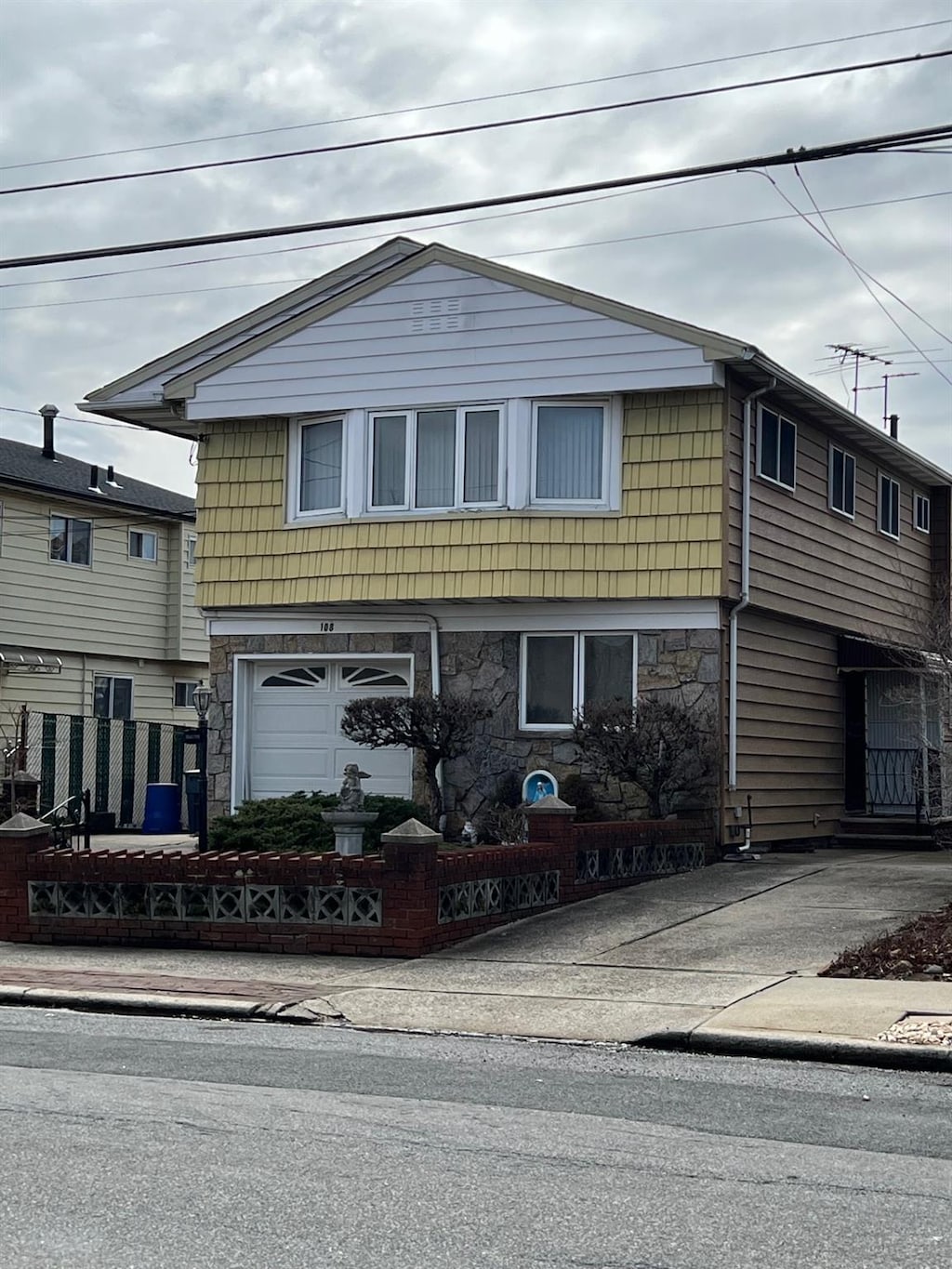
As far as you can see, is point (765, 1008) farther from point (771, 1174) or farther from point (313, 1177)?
point (313, 1177)

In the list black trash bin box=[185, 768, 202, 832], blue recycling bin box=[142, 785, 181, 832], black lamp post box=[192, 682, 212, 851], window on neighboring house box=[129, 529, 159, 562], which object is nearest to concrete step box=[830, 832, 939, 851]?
black lamp post box=[192, 682, 212, 851]

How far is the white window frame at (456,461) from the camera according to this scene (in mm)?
18969

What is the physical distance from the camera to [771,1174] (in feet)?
21.7

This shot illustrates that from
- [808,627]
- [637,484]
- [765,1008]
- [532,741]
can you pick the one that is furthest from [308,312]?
[765,1008]

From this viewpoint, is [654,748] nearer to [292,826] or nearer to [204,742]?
[292,826]

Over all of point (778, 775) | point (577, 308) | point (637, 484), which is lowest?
point (778, 775)

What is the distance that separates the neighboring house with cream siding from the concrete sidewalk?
1516 centimetres

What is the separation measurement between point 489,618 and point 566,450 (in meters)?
2.22

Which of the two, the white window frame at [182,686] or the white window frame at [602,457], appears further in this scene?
the white window frame at [182,686]

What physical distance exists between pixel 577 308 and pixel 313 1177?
13.8 m

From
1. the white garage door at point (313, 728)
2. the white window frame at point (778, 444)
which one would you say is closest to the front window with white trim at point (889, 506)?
the white window frame at point (778, 444)

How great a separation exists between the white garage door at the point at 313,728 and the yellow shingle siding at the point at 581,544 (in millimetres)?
1180

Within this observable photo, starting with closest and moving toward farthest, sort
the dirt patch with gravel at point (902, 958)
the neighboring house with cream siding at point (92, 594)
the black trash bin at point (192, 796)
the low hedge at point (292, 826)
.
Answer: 1. the dirt patch with gravel at point (902, 958)
2. the low hedge at point (292, 826)
3. the black trash bin at point (192, 796)
4. the neighboring house with cream siding at point (92, 594)

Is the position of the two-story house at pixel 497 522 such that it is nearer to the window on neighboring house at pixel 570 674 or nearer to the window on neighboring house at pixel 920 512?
the window on neighboring house at pixel 570 674
